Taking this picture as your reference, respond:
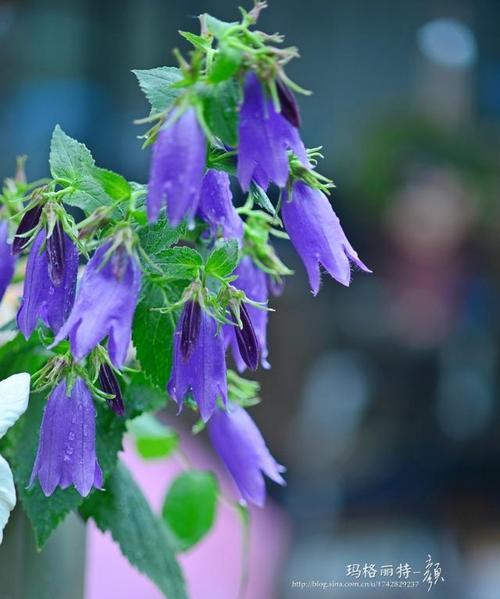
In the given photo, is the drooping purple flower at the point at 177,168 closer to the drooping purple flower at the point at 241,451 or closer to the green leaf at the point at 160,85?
the green leaf at the point at 160,85

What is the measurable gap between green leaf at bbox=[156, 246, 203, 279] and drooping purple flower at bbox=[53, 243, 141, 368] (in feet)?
0.07

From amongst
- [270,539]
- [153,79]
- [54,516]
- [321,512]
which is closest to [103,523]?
[54,516]

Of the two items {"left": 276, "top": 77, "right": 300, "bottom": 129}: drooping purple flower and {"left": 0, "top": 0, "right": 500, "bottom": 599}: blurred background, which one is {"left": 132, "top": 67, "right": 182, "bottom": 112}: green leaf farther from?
{"left": 0, "top": 0, "right": 500, "bottom": 599}: blurred background

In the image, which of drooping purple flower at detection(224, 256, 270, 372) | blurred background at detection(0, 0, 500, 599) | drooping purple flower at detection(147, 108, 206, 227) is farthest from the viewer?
blurred background at detection(0, 0, 500, 599)

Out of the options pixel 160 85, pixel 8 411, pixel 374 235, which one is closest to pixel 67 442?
pixel 8 411

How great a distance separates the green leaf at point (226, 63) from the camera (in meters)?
0.31

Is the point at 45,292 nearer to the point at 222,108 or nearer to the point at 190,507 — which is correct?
the point at 222,108

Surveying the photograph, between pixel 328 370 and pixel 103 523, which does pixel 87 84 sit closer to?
pixel 328 370

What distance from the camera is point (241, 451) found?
43 centimetres

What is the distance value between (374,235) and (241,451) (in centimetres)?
209

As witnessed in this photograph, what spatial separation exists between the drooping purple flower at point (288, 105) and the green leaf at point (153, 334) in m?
0.09

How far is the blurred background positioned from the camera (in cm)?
226

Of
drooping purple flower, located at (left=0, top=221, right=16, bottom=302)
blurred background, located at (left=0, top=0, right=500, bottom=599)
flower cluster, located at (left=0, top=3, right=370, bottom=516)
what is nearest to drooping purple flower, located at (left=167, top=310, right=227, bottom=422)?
flower cluster, located at (left=0, top=3, right=370, bottom=516)

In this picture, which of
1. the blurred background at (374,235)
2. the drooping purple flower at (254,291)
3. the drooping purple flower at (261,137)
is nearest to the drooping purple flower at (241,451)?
the drooping purple flower at (254,291)
